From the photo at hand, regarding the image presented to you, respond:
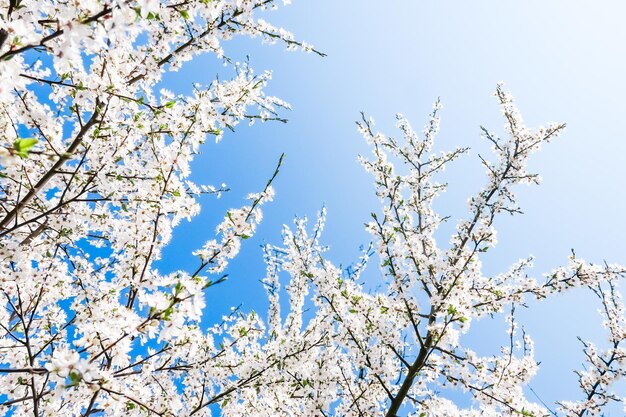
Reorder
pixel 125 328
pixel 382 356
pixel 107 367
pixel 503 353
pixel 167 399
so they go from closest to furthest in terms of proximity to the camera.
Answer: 1. pixel 125 328
2. pixel 107 367
3. pixel 167 399
4. pixel 382 356
5. pixel 503 353

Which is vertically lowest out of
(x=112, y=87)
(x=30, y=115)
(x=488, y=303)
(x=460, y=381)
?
(x=30, y=115)

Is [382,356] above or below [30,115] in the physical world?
above

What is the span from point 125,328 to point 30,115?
3.13 metres

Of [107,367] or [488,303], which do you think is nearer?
[107,367]

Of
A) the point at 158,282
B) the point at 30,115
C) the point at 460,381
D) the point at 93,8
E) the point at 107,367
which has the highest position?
the point at 460,381

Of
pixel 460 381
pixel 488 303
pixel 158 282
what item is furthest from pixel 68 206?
pixel 488 303

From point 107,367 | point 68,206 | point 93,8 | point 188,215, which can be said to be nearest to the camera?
point 93,8

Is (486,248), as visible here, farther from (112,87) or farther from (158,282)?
(112,87)

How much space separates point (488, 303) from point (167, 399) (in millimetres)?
5006

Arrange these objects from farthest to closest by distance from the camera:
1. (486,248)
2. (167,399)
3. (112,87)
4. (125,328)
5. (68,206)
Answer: (486,248) < (167,399) < (68,206) < (112,87) < (125,328)

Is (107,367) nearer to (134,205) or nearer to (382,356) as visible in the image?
(134,205)

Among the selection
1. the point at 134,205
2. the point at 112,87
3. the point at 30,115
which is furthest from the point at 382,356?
the point at 30,115

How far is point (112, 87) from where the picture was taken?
381 cm

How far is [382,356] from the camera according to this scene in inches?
258
